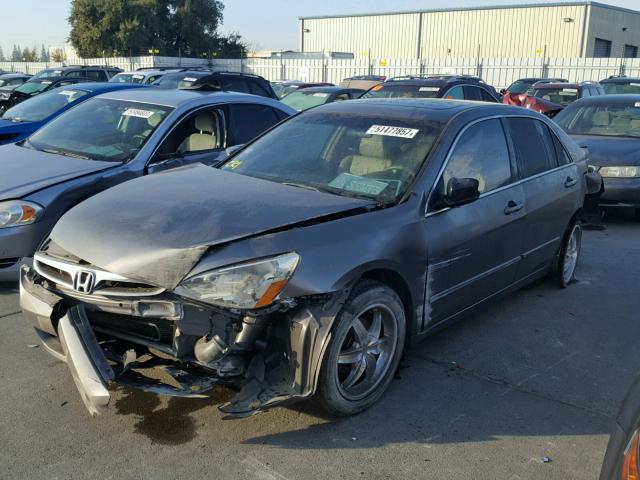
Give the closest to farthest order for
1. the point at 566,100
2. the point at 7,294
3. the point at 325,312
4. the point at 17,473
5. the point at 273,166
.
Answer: the point at 17,473 < the point at 325,312 < the point at 273,166 < the point at 7,294 < the point at 566,100

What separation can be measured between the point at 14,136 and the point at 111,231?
5484 mm

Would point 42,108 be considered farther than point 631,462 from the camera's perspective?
Yes

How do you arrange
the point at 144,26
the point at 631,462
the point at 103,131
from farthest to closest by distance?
1. the point at 144,26
2. the point at 103,131
3. the point at 631,462

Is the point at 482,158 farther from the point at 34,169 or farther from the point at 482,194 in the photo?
the point at 34,169

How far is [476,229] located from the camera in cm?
420

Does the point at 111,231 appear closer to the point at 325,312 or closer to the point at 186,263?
the point at 186,263

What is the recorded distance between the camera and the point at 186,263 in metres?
3.05

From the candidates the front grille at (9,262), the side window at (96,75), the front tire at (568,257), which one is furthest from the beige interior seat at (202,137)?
the side window at (96,75)

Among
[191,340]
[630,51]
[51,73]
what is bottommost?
[191,340]

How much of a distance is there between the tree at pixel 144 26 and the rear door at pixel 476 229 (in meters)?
53.5

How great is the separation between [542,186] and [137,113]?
375 cm

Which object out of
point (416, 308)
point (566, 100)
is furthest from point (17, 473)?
point (566, 100)

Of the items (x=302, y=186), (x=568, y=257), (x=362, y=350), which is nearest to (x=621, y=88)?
(x=568, y=257)

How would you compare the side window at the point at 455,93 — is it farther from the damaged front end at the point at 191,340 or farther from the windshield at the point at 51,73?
the windshield at the point at 51,73
